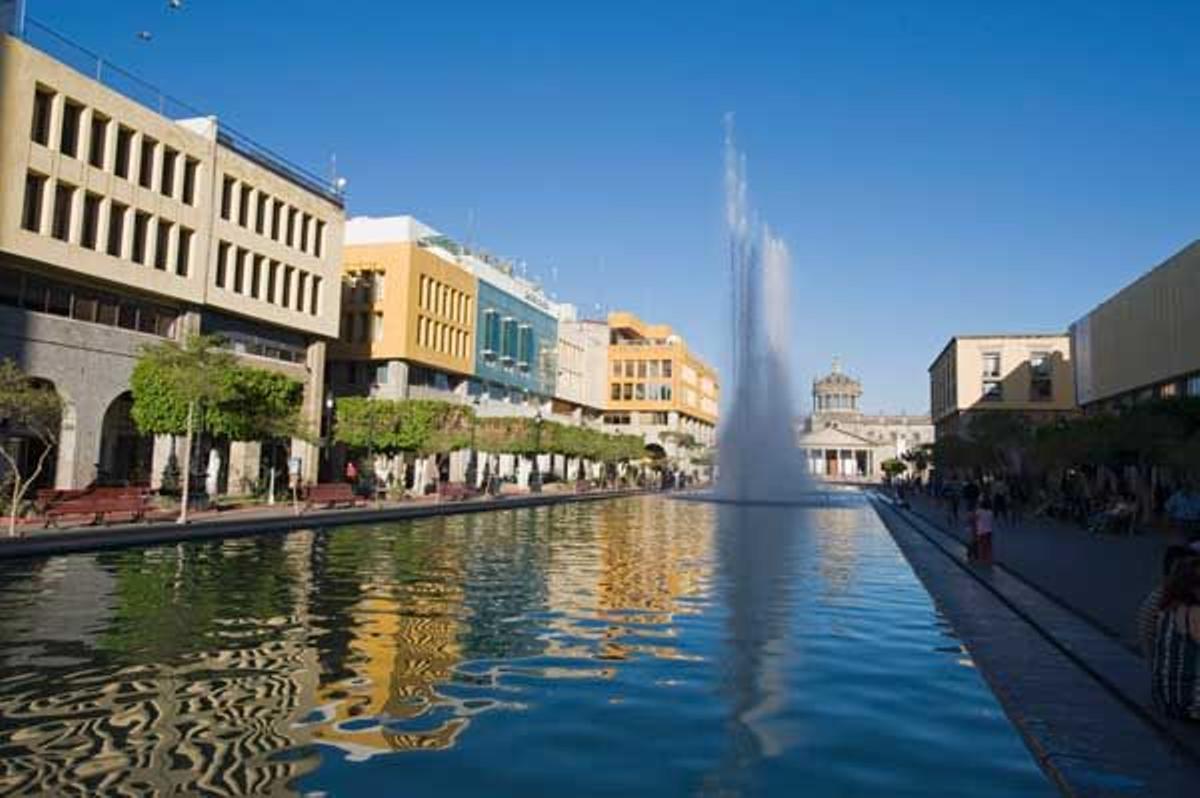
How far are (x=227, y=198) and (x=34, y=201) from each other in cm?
1144

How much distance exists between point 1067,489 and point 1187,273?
14009mm

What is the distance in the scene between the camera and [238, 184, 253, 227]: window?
4775 centimetres

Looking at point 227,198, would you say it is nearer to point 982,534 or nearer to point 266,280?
point 266,280

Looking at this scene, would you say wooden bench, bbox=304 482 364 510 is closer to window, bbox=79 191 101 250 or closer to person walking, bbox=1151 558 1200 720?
window, bbox=79 191 101 250

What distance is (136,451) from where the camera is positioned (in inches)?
1681

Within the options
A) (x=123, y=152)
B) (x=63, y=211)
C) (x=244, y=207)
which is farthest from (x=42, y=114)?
(x=244, y=207)

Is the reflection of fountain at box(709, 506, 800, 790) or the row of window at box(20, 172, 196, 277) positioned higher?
the row of window at box(20, 172, 196, 277)

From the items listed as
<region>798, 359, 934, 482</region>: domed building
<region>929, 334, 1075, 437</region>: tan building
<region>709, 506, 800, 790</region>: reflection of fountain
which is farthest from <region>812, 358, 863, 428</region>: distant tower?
<region>709, 506, 800, 790</region>: reflection of fountain

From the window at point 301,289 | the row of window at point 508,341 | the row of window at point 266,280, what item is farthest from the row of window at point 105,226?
the row of window at point 508,341

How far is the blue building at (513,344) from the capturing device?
246ft

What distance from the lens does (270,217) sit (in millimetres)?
49688

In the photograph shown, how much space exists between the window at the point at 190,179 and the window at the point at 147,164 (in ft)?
7.47

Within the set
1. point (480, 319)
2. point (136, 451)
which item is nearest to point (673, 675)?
point (136, 451)

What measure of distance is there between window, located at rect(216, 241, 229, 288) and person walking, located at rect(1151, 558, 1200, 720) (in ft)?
147
